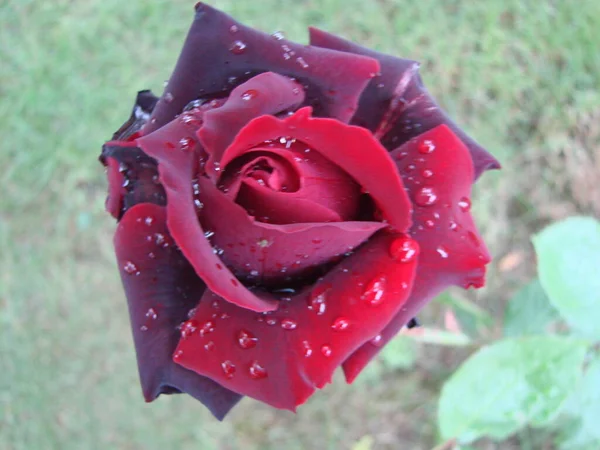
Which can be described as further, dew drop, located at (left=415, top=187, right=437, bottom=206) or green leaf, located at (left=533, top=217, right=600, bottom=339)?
green leaf, located at (left=533, top=217, right=600, bottom=339)

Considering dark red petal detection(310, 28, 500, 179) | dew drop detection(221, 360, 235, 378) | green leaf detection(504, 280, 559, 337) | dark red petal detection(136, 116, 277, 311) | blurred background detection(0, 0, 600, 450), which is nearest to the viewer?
dark red petal detection(136, 116, 277, 311)

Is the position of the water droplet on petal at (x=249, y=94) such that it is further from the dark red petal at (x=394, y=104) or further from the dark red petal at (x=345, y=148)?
the dark red petal at (x=394, y=104)

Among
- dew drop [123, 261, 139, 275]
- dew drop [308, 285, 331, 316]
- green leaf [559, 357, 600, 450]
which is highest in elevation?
dew drop [123, 261, 139, 275]

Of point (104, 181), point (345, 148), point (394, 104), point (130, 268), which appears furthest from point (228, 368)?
point (104, 181)

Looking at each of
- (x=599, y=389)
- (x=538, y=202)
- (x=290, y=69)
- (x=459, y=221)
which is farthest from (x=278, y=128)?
(x=538, y=202)

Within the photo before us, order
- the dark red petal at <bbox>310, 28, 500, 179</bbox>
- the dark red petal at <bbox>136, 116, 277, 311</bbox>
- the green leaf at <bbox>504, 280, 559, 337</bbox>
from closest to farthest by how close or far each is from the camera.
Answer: the dark red petal at <bbox>136, 116, 277, 311</bbox>, the dark red petal at <bbox>310, 28, 500, 179</bbox>, the green leaf at <bbox>504, 280, 559, 337</bbox>

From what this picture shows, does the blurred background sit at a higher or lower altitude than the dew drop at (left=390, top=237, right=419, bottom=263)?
lower

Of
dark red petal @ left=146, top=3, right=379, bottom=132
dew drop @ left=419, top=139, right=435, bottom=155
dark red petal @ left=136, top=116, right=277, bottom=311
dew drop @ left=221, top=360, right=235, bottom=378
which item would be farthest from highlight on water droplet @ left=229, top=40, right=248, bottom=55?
dew drop @ left=221, top=360, right=235, bottom=378

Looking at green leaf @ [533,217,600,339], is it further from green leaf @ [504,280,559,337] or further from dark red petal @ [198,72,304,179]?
dark red petal @ [198,72,304,179]

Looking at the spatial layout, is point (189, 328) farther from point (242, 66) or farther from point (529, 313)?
point (529, 313)
